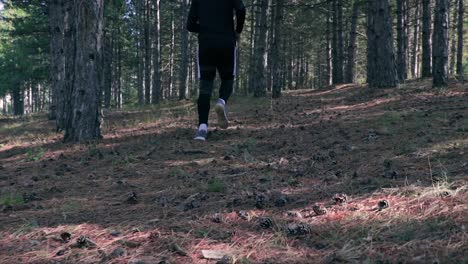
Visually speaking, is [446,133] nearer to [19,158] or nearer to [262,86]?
[19,158]

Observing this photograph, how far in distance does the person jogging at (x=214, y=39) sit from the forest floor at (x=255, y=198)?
0.86 m

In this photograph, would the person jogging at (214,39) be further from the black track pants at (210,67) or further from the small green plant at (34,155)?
the small green plant at (34,155)

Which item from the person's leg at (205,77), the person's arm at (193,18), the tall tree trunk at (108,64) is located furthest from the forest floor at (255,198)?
the tall tree trunk at (108,64)

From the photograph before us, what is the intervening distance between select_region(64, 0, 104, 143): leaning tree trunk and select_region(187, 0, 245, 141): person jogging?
7.49ft

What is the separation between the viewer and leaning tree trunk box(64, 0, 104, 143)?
7.38m

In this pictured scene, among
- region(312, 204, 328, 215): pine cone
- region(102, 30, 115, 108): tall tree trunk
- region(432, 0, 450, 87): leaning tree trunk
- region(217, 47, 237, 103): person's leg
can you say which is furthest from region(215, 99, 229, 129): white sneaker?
region(102, 30, 115, 108): tall tree trunk

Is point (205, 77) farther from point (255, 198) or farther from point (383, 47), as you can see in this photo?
point (383, 47)

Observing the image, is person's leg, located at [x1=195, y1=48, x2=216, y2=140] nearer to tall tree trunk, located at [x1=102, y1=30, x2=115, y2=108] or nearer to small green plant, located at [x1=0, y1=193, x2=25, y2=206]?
small green plant, located at [x1=0, y1=193, x2=25, y2=206]

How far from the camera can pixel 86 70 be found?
7.41m

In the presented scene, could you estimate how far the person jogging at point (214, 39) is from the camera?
6.01m

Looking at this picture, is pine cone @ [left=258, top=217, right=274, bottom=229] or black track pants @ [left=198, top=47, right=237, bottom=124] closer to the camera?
pine cone @ [left=258, top=217, right=274, bottom=229]

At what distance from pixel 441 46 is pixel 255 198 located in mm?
9206

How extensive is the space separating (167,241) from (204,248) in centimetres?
27

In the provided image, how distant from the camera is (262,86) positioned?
17.0 meters
